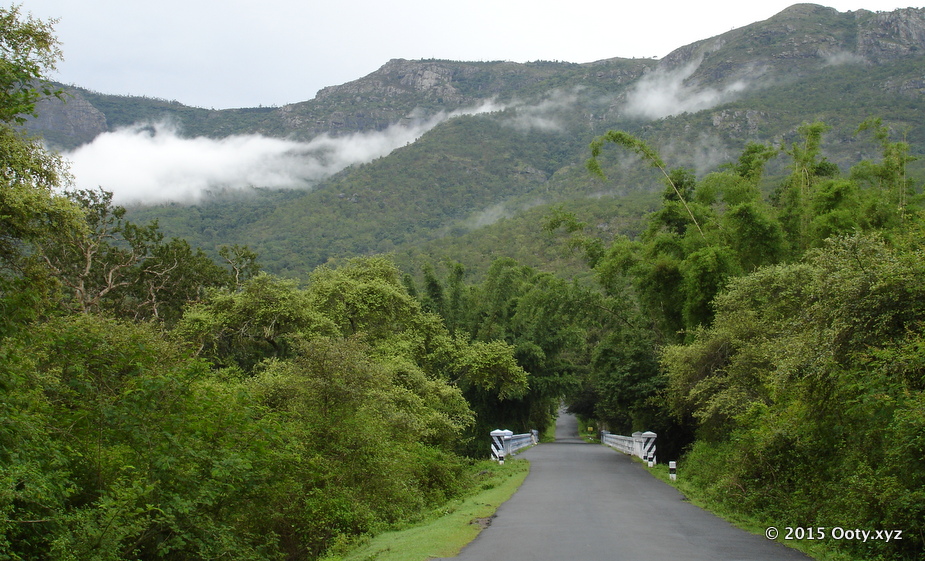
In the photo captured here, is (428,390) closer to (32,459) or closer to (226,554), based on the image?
(226,554)

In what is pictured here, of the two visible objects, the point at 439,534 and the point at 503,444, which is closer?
the point at 439,534

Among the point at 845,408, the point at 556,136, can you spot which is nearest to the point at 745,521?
the point at 845,408

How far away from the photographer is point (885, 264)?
980 cm

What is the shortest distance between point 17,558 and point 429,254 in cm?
6920

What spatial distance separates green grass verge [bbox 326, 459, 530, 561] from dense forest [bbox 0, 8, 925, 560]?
2.79 feet

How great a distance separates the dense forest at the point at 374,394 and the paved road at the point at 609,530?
1220 mm

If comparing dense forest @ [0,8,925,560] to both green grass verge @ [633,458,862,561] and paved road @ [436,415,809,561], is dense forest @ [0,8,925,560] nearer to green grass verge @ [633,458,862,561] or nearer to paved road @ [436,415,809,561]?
green grass verge @ [633,458,862,561]

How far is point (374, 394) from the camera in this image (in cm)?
1545

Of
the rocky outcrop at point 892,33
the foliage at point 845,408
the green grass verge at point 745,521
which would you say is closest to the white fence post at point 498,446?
the green grass verge at point 745,521

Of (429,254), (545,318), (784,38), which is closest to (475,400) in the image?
(545,318)

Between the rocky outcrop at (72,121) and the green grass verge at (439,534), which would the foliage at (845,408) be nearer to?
the green grass verge at (439,534)

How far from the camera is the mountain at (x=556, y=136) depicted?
77375 mm

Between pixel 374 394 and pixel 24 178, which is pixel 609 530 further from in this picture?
pixel 24 178

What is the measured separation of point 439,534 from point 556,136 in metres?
145
